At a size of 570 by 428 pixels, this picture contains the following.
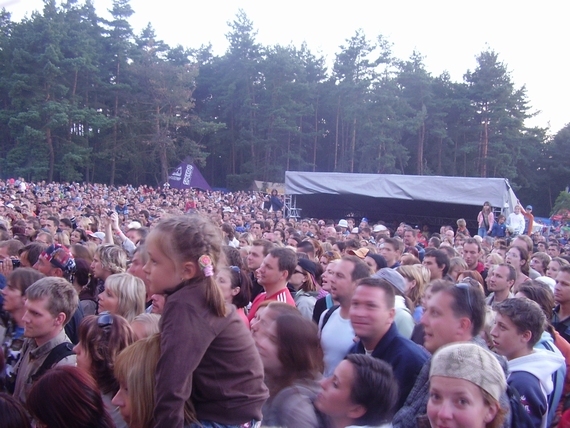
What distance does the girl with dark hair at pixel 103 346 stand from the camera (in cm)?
269

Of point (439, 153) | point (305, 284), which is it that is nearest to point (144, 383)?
point (305, 284)

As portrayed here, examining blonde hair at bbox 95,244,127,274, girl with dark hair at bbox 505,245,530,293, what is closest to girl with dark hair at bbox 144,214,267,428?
blonde hair at bbox 95,244,127,274

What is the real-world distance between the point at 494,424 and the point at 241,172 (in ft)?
147

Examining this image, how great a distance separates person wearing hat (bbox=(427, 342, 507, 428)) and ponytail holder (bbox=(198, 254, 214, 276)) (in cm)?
99

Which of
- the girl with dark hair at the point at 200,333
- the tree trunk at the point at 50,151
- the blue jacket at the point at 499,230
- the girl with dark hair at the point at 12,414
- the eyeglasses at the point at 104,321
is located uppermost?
the tree trunk at the point at 50,151

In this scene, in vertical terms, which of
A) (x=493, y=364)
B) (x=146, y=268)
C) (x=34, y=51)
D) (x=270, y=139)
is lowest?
(x=493, y=364)

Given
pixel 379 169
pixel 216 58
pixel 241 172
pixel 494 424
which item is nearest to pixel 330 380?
pixel 494 424

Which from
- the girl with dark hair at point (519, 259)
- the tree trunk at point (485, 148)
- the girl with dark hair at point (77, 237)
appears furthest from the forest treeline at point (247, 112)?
the girl with dark hair at point (519, 259)

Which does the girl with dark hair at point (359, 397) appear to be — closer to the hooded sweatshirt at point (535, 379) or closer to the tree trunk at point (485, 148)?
the hooded sweatshirt at point (535, 379)

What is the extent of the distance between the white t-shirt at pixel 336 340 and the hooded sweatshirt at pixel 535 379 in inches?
41.2

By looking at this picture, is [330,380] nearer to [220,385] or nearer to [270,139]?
[220,385]

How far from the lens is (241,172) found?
4625 centimetres

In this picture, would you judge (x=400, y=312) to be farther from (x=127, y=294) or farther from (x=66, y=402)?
(x=66, y=402)

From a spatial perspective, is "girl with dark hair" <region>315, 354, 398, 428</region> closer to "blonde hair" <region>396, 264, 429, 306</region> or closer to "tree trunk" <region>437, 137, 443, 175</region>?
"blonde hair" <region>396, 264, 429, 306</region>
